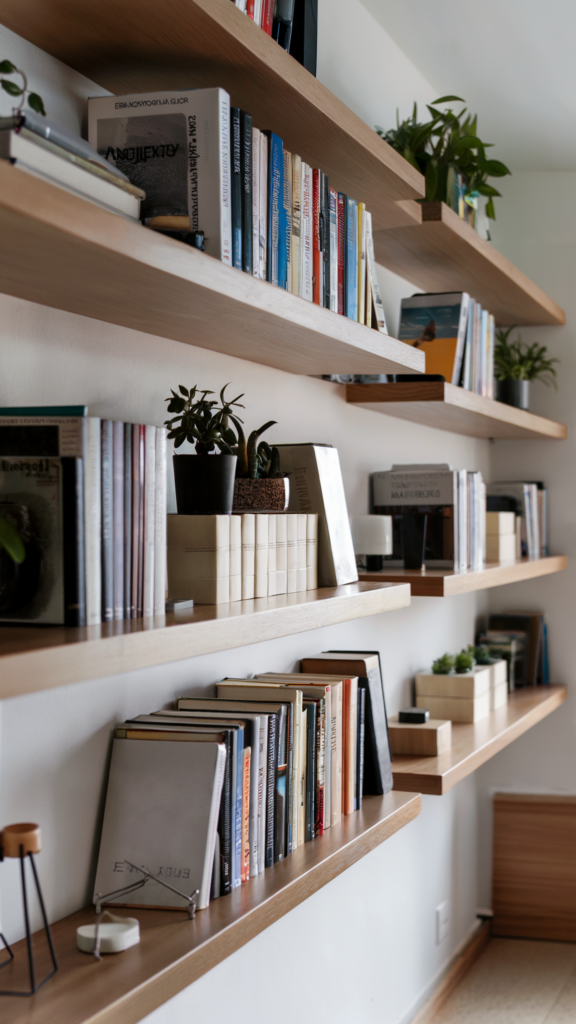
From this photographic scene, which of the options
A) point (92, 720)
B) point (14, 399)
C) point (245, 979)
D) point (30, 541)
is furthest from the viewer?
point (245, 979)

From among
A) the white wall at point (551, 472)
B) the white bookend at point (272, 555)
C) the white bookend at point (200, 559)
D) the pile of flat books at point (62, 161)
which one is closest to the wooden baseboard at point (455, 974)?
the white wall at point (551, 472)

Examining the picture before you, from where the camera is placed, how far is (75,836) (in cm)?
116

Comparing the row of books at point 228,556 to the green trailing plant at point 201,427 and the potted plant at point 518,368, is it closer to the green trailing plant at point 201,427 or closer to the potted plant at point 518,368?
the green trailing plant at point 201,427

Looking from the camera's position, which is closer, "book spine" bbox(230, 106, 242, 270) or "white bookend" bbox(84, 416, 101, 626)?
"white bookend" bbox(84, 416, 101, 626)

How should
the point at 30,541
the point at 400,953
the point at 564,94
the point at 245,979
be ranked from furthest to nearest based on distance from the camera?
the point at 564,94 < the point at 400,953 < the point at 245,979 < the point at 30,541

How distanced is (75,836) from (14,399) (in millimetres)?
567

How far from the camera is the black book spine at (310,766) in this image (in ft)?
4.63

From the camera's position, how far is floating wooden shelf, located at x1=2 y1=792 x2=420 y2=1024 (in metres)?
0.90

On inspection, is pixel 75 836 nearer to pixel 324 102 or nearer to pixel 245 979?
pixel 245 979

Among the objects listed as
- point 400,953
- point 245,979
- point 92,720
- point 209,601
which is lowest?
point 400,953

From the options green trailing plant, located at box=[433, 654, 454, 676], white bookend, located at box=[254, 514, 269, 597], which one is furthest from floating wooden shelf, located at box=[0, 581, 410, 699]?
green trailing plant, located at box=[433, 654, 454, 676]

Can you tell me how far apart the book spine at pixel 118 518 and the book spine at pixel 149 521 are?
1.6 inches

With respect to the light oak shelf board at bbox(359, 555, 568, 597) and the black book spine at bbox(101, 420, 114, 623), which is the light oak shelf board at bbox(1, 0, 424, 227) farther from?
the light oak shelf board at bbox(359, 555, 568, 597)

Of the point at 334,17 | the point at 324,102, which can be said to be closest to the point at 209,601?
the point at 324,102
